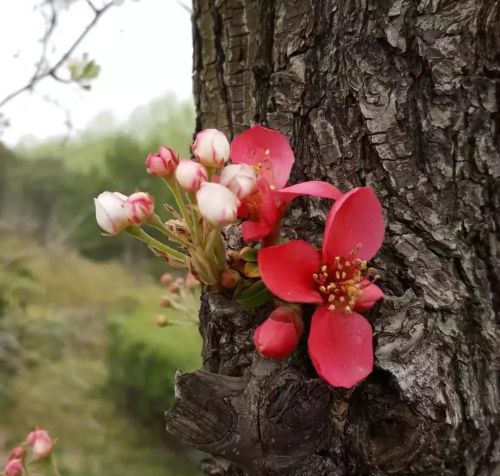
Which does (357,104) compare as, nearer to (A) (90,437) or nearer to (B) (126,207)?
(B) (126,207)

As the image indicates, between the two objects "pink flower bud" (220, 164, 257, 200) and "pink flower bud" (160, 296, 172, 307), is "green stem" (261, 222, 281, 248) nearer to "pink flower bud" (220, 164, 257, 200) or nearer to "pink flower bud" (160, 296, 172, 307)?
"pink flower bud" (220, 164, 257, 200)

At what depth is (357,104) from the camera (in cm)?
60

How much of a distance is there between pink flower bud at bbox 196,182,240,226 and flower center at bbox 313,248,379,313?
10cm

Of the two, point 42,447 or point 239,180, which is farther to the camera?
point 42,447

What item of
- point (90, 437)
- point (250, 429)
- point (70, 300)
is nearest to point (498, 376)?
point (250, 429)

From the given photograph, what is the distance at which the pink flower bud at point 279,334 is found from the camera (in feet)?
1.61

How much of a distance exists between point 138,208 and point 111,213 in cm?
2

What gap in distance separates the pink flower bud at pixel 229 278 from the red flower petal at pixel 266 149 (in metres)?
0.09

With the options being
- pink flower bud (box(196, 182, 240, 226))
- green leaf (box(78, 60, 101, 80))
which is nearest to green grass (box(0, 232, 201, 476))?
green leaf (box(78, 60, 101, 80))

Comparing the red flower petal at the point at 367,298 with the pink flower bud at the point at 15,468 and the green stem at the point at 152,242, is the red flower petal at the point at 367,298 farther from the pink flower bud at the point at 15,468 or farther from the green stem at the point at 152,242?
the pink flower bud at the point at 15,468

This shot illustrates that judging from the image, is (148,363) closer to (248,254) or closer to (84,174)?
(84,174)

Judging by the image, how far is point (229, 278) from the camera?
1.73ft

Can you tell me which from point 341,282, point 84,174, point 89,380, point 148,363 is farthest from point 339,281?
point 84,174

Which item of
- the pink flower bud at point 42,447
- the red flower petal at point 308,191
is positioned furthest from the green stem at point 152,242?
the pink flower bud at point 42,447
